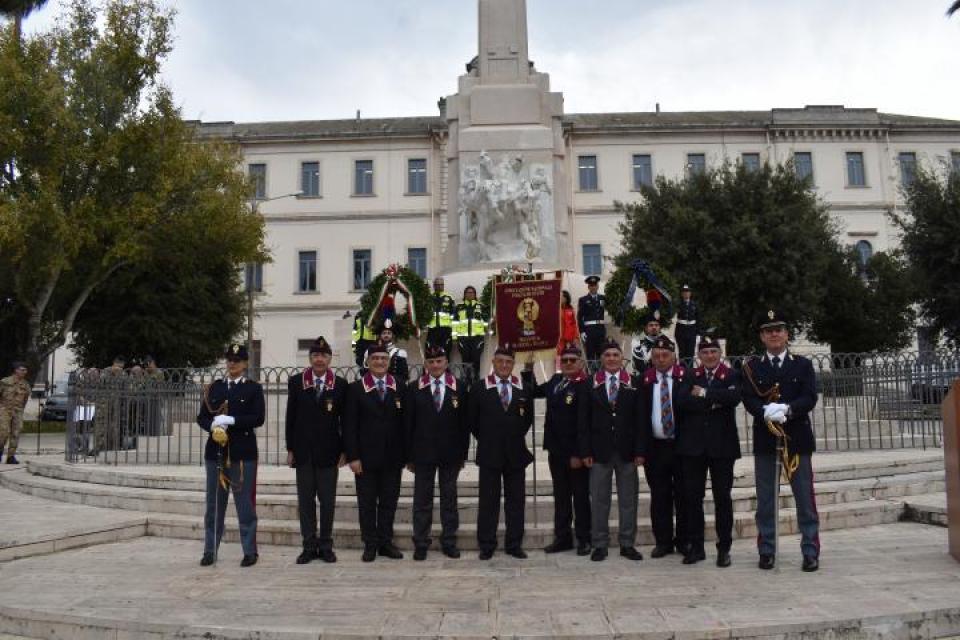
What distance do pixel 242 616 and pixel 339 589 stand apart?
0.95 metres

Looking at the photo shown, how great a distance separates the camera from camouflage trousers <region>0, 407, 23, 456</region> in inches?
574

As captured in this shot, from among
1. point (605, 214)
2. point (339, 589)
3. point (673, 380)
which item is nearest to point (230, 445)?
point (339, 589)

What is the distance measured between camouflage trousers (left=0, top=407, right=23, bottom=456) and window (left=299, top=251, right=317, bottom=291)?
3191cm

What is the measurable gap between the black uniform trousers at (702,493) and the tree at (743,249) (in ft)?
72.8

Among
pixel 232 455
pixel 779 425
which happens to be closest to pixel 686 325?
pixel 779 425

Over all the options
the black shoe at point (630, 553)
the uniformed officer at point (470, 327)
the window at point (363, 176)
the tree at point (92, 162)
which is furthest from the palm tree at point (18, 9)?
the window at point (363, 176)

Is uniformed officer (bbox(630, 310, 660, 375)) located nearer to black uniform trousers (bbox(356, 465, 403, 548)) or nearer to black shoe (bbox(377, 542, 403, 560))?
black uniform trousers (bbox(356, 465, 403, 548))

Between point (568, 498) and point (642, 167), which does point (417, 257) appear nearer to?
point (642, 167)

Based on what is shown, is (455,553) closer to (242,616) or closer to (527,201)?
(242,616)

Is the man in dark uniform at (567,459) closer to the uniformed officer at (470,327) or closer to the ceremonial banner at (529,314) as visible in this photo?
the ceremonial banner at (529,314)

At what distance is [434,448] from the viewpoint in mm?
7383

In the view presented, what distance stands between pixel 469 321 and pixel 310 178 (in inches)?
1415

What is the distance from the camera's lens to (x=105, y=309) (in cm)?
3095

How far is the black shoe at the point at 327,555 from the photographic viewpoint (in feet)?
23.5
